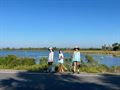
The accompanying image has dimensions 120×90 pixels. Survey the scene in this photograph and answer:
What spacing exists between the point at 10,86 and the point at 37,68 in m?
9.75

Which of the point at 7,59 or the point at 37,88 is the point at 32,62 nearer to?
the point at 7,59

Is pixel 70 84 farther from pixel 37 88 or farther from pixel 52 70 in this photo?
pixel 52 70

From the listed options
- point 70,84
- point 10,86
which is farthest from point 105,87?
point 10,86

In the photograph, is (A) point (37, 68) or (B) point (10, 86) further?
(A) point (37, 68)

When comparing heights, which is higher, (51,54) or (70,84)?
(51,54)

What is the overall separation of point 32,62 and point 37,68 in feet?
24.8

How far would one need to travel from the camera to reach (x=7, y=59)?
30.8 meters

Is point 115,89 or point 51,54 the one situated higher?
point 51,54

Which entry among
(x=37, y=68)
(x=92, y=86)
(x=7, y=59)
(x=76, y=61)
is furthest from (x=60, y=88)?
(x=7, y=59)

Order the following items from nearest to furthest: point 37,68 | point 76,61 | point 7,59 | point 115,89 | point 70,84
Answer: point 115,89, point 70,84, point 76,61, point 37,68, point 7,59

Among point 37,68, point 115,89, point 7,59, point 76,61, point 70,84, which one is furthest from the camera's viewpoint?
point 7,59

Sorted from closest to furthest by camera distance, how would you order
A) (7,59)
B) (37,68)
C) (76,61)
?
(76,61), (37,68), (7,59)

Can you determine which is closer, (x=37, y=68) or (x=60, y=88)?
(x=60, y=88)

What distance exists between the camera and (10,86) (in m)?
14.4
